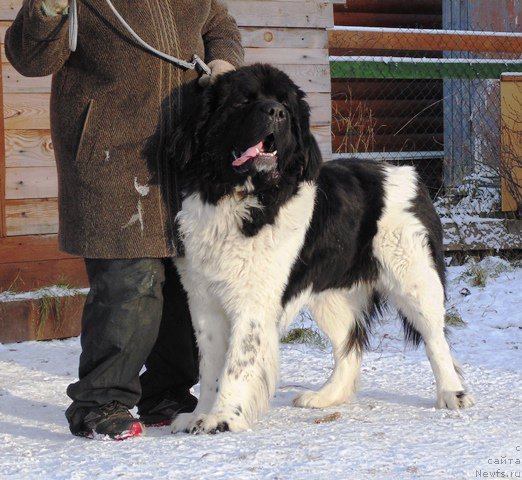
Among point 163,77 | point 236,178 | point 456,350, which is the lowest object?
point 456,350

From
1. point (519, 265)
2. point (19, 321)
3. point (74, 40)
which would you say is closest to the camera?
point (74, 40)

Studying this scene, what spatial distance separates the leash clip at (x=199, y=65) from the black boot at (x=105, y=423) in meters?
1.29

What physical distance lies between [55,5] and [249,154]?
838 mm

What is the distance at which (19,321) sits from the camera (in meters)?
5.49

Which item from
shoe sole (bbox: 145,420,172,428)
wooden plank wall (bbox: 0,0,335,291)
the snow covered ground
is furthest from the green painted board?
shoe sole (bbox: 145,420,172,428)

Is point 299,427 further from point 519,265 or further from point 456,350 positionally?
point 519,265

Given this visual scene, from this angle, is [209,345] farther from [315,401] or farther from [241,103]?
[241,103]

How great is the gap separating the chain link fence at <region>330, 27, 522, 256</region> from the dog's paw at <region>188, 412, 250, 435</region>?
14.3 ft

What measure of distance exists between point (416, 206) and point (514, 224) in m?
3.76

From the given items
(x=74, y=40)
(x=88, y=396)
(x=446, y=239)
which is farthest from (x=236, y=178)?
(x=446, y=239)

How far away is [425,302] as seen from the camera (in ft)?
13.2

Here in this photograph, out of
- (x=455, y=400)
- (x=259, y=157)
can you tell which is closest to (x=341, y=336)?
(x=455, y=400)

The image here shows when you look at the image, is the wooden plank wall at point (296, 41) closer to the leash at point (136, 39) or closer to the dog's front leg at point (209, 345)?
the leash at point (136, 39)

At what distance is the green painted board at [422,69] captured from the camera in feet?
26.4
